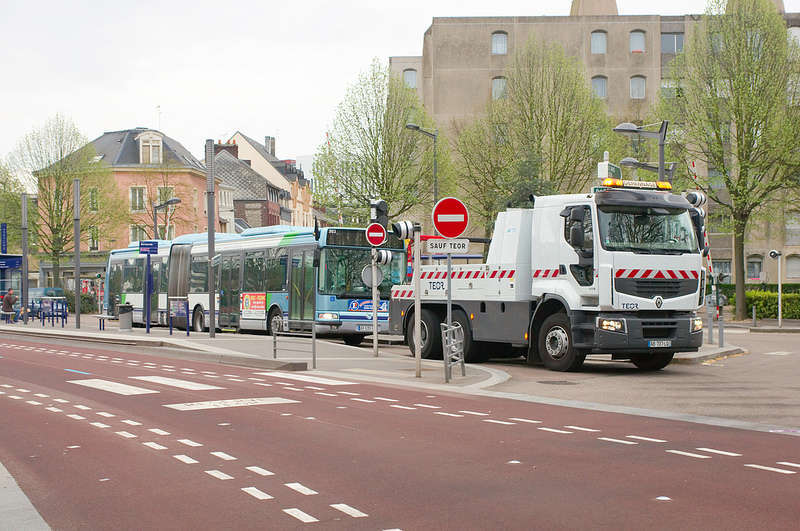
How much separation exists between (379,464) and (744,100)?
3546cm

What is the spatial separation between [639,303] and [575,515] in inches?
433

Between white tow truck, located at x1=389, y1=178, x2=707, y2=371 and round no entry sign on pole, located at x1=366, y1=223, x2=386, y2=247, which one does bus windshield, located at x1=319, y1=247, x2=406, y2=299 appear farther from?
white tow truck, located at x1=389, y1=178, x2=707, y2=371

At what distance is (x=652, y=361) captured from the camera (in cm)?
1827

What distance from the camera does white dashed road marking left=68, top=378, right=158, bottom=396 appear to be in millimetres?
13883

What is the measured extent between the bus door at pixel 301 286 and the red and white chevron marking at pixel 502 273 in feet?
33.6

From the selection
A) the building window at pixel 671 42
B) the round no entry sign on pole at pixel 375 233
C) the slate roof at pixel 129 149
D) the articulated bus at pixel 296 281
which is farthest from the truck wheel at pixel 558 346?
the slate roof at pixel 129 149

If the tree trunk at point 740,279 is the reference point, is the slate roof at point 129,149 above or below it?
above

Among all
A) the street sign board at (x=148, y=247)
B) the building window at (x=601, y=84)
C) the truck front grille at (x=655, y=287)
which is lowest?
the truck front grille at (x=655, y=287)

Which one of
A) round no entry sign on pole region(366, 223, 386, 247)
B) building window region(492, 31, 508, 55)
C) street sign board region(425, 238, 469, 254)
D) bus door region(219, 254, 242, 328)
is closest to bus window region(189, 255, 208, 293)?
bus door region(219, 254, 242, 328)

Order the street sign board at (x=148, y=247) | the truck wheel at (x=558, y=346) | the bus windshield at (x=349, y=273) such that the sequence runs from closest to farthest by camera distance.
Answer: the truck wheel at (x=558, y=346) → the bus windshield at (x=349, y=273) → the street sign board at (x=148, y=247)

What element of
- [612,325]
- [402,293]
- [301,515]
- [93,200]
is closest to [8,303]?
[93,200]

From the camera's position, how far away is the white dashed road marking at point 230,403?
39.0 feet

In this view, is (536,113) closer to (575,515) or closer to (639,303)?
(639,303)

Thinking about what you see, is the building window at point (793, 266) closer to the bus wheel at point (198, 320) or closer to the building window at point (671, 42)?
the building window at point (671, 42)
